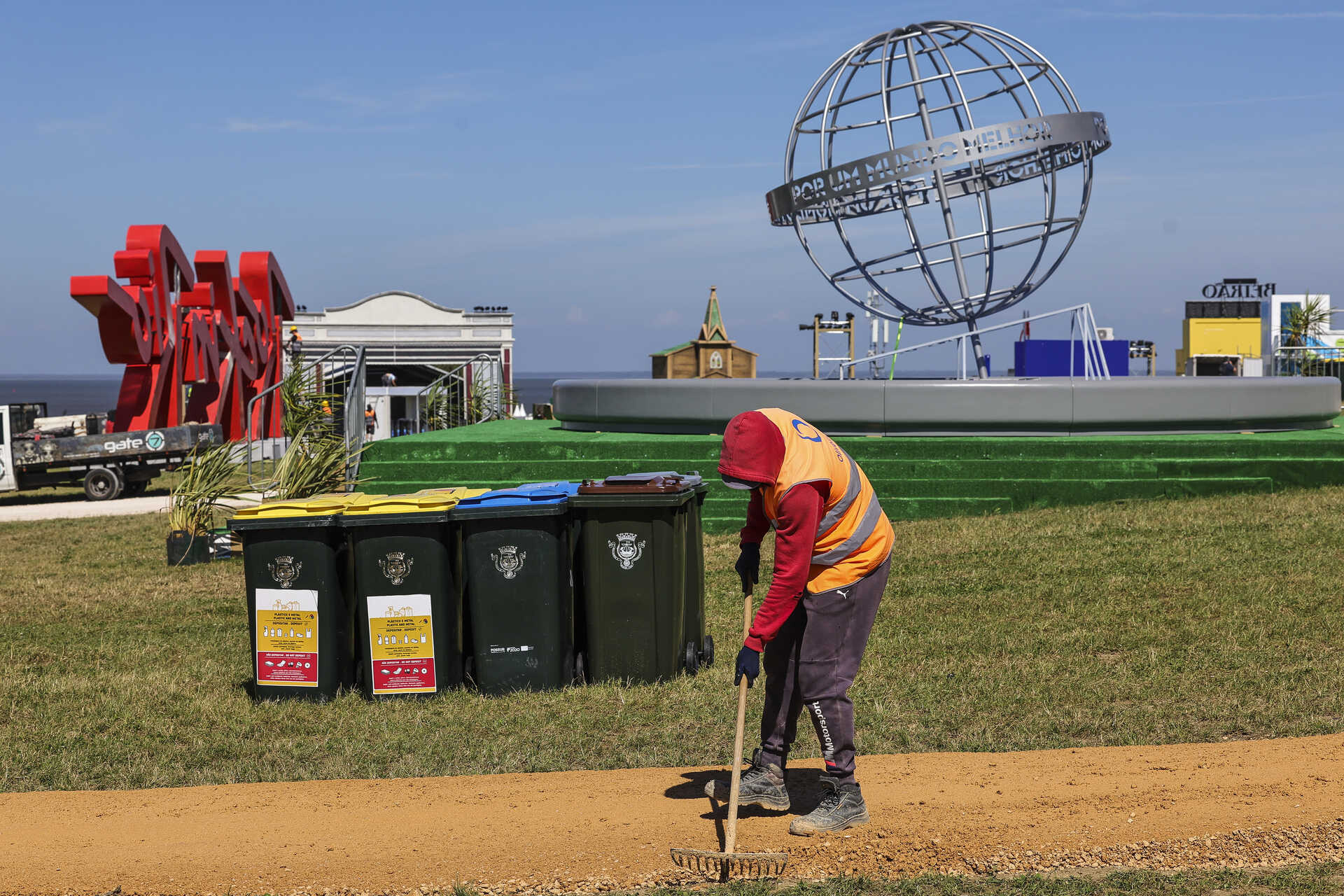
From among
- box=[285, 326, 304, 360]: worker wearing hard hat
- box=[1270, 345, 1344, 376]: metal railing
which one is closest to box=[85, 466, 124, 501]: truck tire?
box=[285, 326, 304, 360]: worker wearing hard hat

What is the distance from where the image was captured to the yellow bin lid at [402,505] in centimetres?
664

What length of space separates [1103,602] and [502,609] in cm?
463

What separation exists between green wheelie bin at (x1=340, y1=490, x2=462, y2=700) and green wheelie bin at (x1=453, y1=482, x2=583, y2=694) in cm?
15

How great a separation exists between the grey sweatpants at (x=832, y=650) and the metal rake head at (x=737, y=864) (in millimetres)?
474

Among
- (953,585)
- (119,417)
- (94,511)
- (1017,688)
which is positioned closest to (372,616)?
(1017,688)

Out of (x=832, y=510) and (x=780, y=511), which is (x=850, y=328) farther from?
(x=780, y=511)

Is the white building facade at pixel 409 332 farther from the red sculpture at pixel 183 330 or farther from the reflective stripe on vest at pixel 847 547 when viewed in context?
the reflective stripe on vest at pixel 847 547

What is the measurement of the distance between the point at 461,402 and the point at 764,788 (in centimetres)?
1783

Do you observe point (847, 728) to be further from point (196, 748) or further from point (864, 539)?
point (196, 748)

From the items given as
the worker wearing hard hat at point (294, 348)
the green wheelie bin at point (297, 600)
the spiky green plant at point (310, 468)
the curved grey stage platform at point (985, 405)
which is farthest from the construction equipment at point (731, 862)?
the worker wearing hard hat at point (294, 348)

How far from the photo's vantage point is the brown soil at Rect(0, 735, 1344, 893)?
4.27m

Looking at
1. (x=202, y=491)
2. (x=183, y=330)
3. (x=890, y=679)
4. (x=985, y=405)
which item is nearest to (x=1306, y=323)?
(x=985, y=405)

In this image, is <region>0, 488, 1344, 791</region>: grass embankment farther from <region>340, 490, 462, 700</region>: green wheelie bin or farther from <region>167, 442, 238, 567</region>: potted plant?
<region>167, 442, 238, 567</region>: potted plant

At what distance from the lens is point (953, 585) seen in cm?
931
